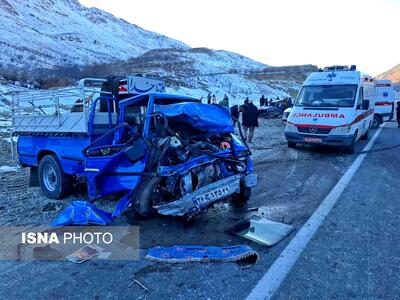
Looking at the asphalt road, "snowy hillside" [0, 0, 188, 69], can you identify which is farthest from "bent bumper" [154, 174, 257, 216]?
"snowy hillside" [0, 0, 188, 69]

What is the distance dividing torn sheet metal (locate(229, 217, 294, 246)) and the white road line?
0.19 metres

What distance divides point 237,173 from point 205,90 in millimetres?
35019

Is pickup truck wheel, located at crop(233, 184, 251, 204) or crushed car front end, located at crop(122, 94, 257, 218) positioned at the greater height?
crushed car front end, located at crop(122, 94, 257, 218)

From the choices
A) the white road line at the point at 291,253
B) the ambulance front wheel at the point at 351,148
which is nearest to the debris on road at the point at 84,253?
the white road line at the point at 291,253

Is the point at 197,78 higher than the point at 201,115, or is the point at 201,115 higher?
the point at 197,78

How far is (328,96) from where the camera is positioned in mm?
10578

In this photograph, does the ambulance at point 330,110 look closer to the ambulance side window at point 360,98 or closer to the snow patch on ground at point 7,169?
the ambulance side window at point 360,98

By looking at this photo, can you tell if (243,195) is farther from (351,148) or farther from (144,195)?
(351,148)

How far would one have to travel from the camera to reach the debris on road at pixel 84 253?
374 cm

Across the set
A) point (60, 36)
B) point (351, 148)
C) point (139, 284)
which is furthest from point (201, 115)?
point (60, 36)

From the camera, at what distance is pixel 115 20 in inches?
4921

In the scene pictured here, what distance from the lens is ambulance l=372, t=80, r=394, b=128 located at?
18.8 meters

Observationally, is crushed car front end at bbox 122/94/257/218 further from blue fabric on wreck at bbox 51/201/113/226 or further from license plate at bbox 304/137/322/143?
license plate at bbox 304/137/322/143

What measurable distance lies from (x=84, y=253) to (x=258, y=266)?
205 centimetres
